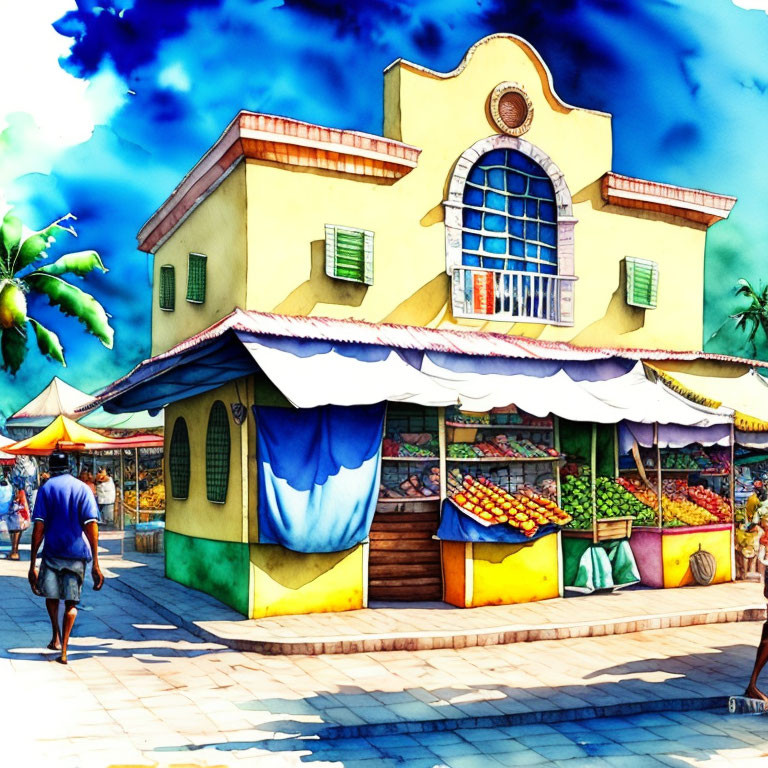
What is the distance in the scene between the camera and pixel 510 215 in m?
14.3

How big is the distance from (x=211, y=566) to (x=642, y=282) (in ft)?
28.2

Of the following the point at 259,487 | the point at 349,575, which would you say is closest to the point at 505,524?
the point at 349,575

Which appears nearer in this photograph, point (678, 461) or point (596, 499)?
point (596, 499)

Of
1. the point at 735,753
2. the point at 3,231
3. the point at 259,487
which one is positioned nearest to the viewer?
the point at 735,753

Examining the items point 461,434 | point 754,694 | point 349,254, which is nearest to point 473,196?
point 349,254

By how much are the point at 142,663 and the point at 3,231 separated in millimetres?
15686

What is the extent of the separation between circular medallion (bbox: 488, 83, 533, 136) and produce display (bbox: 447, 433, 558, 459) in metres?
4.93

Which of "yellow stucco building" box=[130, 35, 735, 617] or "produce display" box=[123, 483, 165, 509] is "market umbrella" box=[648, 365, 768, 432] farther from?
"produce display" box=[123, 483, 165, 509]

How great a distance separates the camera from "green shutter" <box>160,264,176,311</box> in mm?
16094

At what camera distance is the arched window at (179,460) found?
14.5 metres

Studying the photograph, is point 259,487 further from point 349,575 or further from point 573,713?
point 573,713

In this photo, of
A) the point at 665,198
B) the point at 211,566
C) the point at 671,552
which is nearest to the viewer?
the point at 211,566

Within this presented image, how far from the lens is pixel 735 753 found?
633cm

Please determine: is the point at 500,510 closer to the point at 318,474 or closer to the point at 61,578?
the point at 318,474
